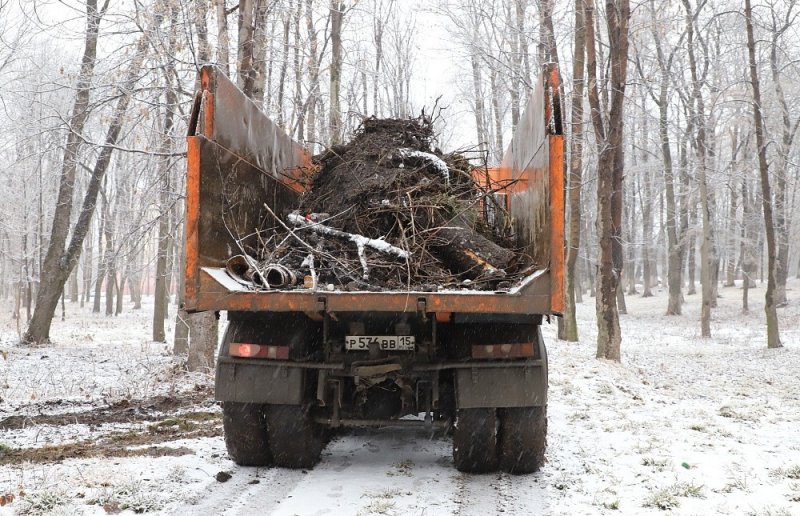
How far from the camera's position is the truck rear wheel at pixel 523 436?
15.3 ft

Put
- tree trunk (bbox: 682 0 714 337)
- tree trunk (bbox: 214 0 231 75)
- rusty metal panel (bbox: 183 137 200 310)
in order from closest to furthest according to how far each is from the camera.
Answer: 1. rusty metal panel (bbox: 183 137 200 310)
2. tree trunk (bbox: 214 0 231 75)
3. tree trunk (bbox: 682 0 714 337)

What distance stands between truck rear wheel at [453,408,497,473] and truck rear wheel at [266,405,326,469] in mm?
1143

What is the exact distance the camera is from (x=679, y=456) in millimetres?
5117

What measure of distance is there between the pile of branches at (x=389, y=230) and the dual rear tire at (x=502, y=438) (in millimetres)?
970

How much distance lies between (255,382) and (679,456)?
3438mm

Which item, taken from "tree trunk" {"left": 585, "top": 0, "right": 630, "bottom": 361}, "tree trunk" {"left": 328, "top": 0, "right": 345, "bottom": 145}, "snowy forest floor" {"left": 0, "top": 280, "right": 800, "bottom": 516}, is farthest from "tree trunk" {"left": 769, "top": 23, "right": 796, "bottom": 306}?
Result: "snowy forest floor" {"left": 0, "top": 280, "right": 800, "bottom": 516}

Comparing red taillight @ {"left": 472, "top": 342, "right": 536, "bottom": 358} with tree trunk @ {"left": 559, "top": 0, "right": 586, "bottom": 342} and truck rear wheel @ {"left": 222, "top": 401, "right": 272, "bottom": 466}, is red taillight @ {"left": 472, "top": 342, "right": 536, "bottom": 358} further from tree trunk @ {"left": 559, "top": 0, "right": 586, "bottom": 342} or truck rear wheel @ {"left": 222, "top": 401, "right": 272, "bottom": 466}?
tree trunk @ {"left": 559, "top": 0, "right": 586, "bottom": 342}

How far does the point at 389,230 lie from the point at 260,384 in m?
1.62

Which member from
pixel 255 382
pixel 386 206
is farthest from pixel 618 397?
pixel 255 382

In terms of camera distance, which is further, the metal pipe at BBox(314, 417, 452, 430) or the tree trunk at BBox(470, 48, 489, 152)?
the tree trunk at BBox(470, 48, 489, 152)

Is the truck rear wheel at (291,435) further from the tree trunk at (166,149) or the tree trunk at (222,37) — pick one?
the tree trunk at (222,37)

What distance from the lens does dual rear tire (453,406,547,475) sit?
4.67 meters

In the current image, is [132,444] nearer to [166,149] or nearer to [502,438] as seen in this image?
[502,438]

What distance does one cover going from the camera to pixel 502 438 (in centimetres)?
477
